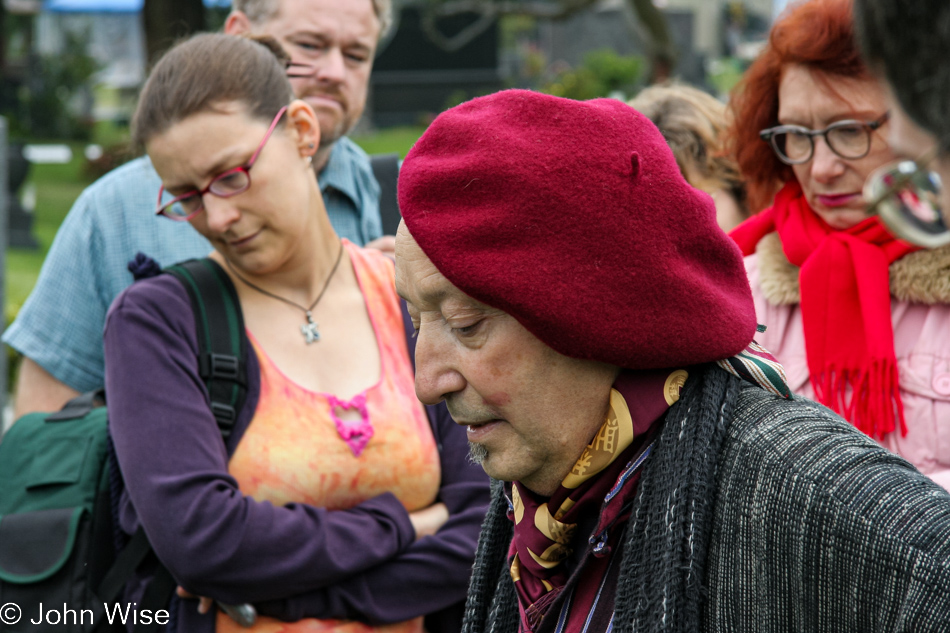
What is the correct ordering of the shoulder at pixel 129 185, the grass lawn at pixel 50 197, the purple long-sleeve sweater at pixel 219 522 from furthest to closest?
the grass lawn at pixel 50 197 < the shoulder at pixel 129 185 < the purple long-sleeve sweater at pixel 219 522

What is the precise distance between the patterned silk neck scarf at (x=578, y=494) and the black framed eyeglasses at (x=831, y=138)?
130 cm

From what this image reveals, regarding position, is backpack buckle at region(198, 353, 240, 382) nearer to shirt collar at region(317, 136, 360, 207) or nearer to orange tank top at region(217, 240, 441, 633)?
orange tank top at region(217, 240, 441, 633)

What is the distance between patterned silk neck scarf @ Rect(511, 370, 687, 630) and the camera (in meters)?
1.53

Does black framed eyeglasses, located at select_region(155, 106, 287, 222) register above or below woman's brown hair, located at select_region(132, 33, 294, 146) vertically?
below

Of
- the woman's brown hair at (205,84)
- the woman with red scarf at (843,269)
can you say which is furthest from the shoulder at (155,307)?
the woman with red scarf at (843,269)

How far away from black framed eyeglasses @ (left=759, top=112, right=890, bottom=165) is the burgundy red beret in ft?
3.97

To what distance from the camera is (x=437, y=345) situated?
5.37 ft

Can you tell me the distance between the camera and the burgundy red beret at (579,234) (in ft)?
4.72

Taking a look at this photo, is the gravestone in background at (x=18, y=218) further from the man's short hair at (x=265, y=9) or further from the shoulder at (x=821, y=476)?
the shoulder at (x=821, y=476)

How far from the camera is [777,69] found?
2.70 m

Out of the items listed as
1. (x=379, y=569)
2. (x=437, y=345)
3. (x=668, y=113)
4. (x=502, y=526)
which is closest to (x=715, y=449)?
(x=437, y=345)

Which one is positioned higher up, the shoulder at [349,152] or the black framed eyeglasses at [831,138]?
the black framed eyeglasses at [831,138]

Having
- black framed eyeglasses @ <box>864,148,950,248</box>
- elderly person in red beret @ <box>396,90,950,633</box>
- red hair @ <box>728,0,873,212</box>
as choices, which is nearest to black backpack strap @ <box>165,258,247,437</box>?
elderly person in red beret @ <box>396,90,950,633</box>

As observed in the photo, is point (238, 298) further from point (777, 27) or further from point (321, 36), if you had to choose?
point (777, 27)
